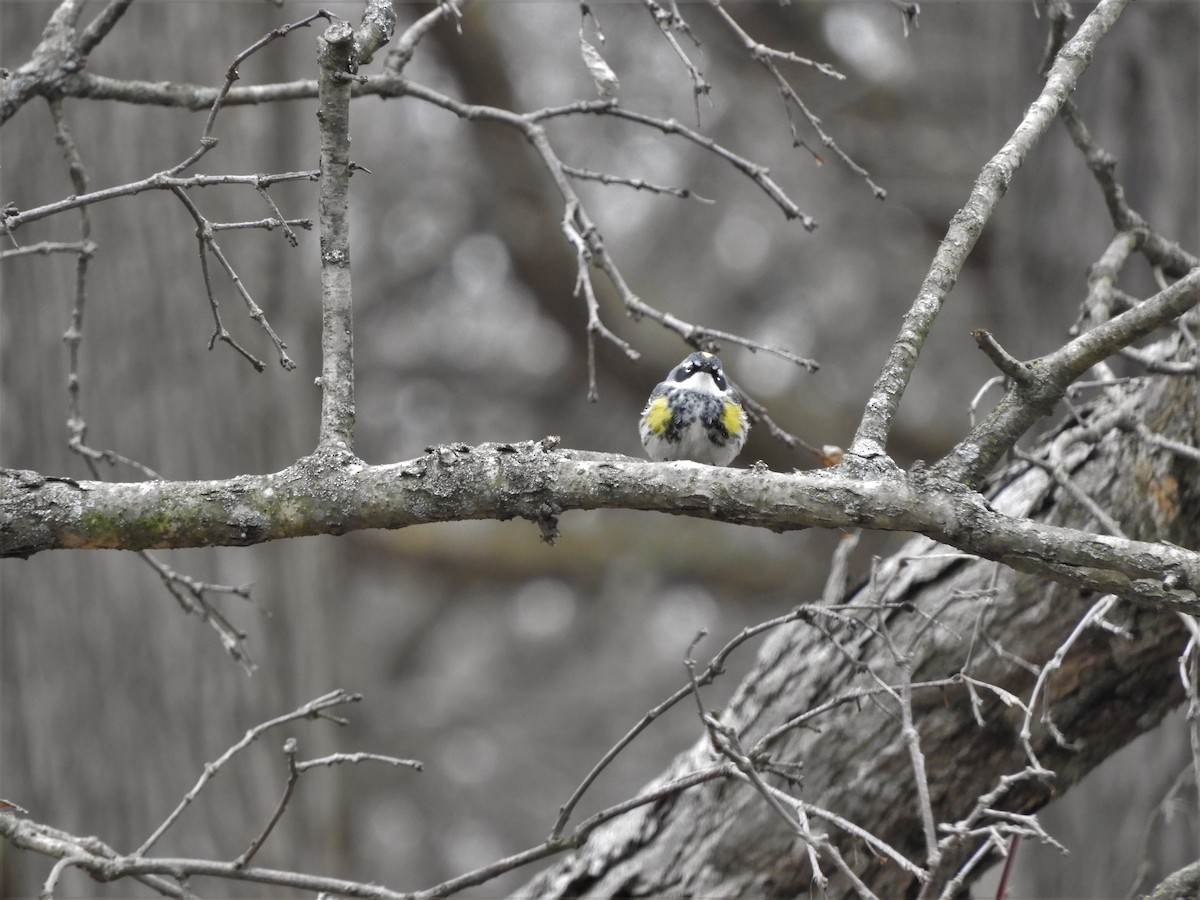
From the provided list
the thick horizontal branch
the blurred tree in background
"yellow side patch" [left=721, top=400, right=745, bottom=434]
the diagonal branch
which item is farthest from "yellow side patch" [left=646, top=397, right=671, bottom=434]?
the thick horizontal branch

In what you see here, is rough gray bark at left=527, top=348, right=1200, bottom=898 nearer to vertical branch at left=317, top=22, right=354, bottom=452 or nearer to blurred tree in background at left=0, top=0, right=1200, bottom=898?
blurred tree in background at left=0, top=0, right=1200, bottom=898

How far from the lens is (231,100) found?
2896 millimetres

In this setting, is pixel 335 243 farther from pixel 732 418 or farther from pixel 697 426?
pixel 732 418

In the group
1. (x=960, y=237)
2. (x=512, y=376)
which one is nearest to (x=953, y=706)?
(x=960, y=237)

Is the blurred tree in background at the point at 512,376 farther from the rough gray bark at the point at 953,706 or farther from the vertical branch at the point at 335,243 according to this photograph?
the vertical branch at the point at 335,243

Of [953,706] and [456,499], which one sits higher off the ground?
[456,499]

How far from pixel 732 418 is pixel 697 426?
0.17 metres

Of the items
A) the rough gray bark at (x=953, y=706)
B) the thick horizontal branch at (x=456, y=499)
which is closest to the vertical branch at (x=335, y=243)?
the thick horizontal branch at (x=456, y=499)

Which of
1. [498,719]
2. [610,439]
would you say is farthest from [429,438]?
[498,719]

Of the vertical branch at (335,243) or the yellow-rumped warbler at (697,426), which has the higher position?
the yellow-rumped warbler at (697,426)

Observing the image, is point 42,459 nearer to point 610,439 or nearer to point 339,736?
→ point 339,736

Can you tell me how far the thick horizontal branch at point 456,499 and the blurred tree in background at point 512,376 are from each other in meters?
0.88

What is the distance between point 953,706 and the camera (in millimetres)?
3268

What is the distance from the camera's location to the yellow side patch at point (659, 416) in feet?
13.9
